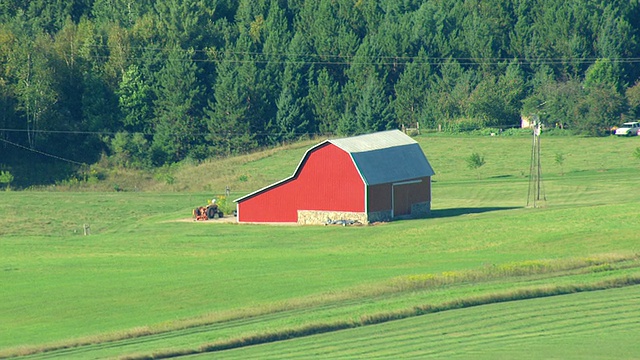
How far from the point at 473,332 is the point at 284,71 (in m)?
97.4

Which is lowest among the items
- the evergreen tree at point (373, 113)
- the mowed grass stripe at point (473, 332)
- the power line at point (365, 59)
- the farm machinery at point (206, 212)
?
the mowed grass stripe at point (473, 332)

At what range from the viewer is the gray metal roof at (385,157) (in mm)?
74875

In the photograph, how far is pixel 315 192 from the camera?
75.9m

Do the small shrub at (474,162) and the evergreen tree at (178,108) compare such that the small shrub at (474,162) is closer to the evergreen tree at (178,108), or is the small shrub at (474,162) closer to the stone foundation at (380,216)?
the stone foundation at (380,216)

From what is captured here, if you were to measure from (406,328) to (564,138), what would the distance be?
80310 mm

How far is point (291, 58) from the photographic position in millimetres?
137000

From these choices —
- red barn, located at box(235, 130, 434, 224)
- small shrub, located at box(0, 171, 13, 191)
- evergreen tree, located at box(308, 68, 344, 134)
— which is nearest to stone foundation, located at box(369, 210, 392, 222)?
red barn, located at box(235, 130, 434, 224)

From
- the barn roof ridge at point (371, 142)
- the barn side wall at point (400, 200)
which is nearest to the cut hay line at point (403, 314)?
the barn side wall at point (400, 200)

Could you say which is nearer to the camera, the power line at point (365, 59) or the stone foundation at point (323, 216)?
the stone foundation at point (323, 216)

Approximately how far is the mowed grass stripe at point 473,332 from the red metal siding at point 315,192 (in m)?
29.0

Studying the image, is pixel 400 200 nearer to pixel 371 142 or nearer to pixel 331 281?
pixel 371 142

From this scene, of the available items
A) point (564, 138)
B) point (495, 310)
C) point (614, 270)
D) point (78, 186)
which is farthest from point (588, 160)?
point (495, 310)

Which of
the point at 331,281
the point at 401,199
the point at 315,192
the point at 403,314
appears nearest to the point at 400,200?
the point at 401,199

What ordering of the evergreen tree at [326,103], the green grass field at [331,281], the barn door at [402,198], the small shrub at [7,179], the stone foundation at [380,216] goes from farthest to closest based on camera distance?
the evergreen tree at [326,103] → the small shrub at [7,179] → the barn door at [402,198] → the stone foundation at [380,216] → the green grass field at [331,281]
